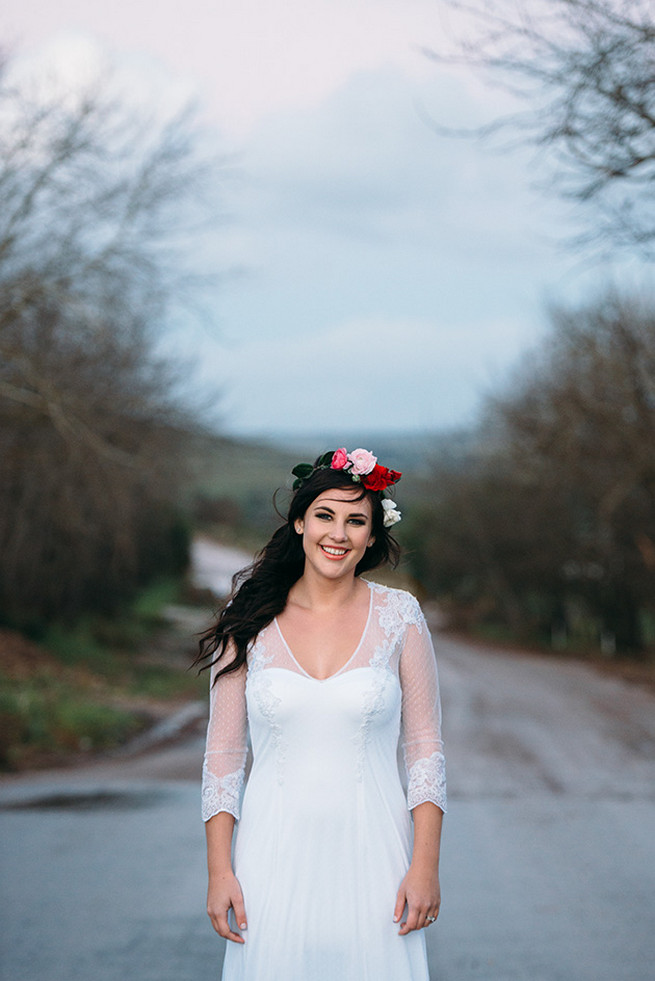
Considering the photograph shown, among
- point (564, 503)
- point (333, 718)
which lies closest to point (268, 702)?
point (333, 718)

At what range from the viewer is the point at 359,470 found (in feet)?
10.9

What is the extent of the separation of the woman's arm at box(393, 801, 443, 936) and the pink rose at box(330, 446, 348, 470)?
42.2 inches

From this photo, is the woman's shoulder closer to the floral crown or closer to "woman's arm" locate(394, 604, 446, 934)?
"woman's arm" locate(394, 604, 446, 934)

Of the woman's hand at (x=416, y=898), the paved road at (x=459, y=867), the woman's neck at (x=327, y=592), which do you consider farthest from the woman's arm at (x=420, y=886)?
the paved road at (x=459, y=867)

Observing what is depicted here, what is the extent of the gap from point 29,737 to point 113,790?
318 centimetres

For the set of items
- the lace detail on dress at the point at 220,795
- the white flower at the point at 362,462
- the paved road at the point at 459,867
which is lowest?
the paved road at the point at 459,867

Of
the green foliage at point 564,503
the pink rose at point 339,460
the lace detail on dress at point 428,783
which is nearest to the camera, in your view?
the lace detail on dress at point 428,783

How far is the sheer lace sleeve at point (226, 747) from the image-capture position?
315 cm

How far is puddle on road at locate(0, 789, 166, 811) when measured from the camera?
9.27m

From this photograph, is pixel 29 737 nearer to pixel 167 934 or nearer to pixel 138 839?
pixel 138 839

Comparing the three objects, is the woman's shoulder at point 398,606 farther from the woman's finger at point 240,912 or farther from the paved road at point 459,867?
the paved road at point 459,867

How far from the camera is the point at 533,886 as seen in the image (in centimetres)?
679

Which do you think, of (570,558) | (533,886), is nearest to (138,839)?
(533,886)

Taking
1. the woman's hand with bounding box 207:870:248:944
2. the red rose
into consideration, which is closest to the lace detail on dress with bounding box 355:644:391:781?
the woman's hand with bounding box 207:870:248:944
